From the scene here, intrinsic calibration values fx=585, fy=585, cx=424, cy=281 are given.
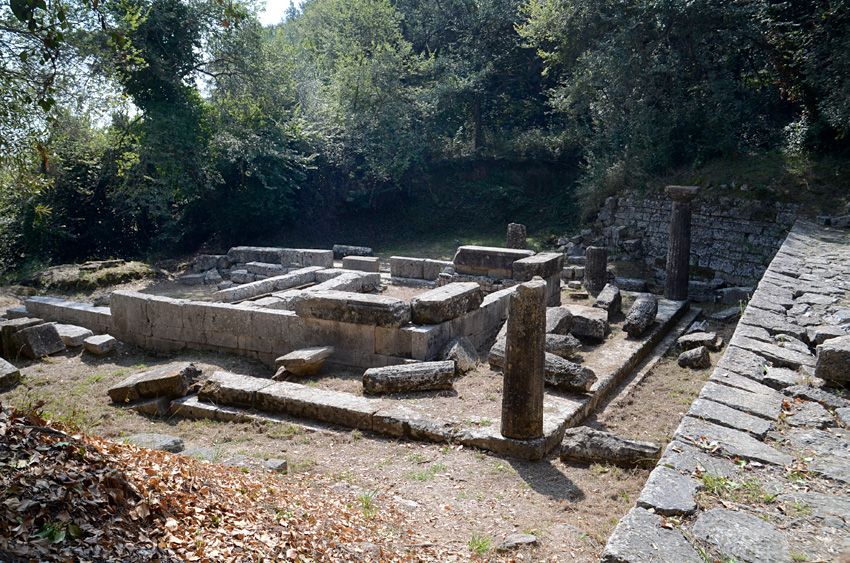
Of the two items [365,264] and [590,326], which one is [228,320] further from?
[365,264]

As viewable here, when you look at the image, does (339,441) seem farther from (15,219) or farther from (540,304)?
(15,219)

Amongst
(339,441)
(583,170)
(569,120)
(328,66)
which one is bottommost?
(339,441)

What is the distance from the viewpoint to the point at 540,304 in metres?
6.13

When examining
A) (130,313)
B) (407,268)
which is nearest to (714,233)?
(407,268)

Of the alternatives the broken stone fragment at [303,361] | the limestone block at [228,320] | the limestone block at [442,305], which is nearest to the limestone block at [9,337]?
the limestone block at [228,320]

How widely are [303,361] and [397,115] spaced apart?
53.1 ft

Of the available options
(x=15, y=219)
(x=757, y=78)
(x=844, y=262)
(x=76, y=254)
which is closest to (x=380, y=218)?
(x=76, y=254)

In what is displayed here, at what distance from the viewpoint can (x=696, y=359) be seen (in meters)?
8.92

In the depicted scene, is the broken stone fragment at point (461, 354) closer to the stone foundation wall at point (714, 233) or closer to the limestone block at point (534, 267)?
the limestone block at point (534, 267)

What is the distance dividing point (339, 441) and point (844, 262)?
8.36 metres

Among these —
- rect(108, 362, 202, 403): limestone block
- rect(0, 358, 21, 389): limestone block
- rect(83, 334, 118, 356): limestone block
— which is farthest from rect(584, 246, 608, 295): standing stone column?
rect(0, 358, 21, 389): limestone block

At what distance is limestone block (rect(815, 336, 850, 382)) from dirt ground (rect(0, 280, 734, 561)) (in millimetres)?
1816

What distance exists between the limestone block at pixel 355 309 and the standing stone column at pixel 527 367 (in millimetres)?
2968

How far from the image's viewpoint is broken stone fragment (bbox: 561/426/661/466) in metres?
5.82
